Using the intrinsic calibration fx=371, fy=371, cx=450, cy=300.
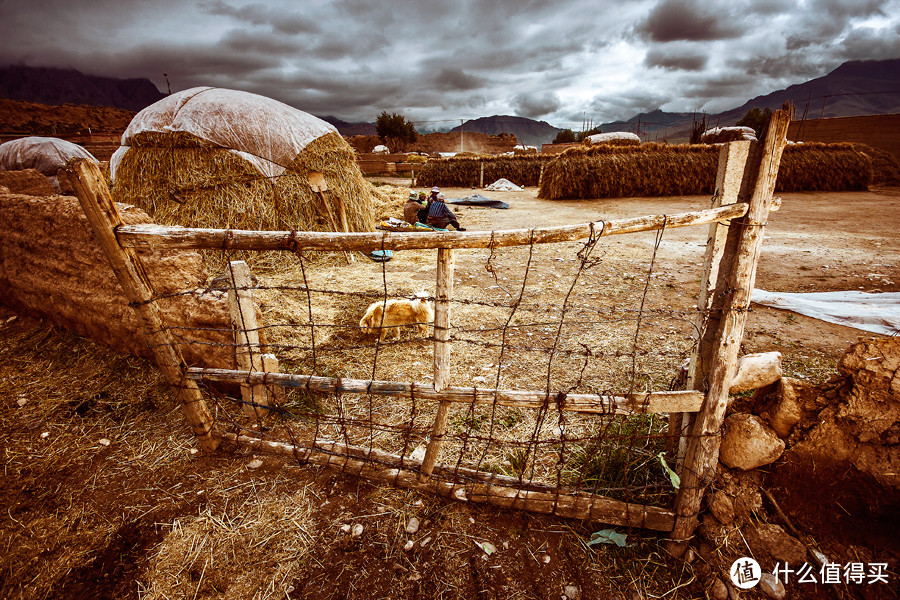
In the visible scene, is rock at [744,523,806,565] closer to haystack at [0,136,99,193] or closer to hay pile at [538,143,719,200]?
hay pile at [538,143,719,200]

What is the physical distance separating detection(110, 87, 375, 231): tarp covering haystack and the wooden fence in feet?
16.2

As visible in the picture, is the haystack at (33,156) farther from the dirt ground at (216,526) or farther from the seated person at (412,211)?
the dirt ground at (216,526)

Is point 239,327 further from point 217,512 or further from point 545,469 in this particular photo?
point 545,469

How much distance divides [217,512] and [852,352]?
3.59m

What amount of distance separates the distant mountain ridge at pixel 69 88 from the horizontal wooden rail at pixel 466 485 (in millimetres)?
161053

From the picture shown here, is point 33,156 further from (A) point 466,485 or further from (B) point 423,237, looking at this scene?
(A) point 466,485

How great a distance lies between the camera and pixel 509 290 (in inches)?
212

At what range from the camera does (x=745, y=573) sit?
188cm

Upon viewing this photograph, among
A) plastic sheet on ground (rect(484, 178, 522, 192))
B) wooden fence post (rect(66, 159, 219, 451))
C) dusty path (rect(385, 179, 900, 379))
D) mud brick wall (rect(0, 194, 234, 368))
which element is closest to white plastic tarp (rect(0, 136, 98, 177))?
mud brick wall (rect(0, 194, 234, 368))

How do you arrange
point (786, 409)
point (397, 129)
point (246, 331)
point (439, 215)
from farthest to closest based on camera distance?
1. point (397, 129)
2. point (439, 215)
3. point (246, 331)
4. point (786, 409)

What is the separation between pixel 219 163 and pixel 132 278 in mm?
5572

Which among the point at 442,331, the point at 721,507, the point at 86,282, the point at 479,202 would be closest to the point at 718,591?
the point at 721,507

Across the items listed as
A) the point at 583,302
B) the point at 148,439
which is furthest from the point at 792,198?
the point at 148,439

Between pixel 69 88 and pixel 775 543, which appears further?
pixel 69 88
